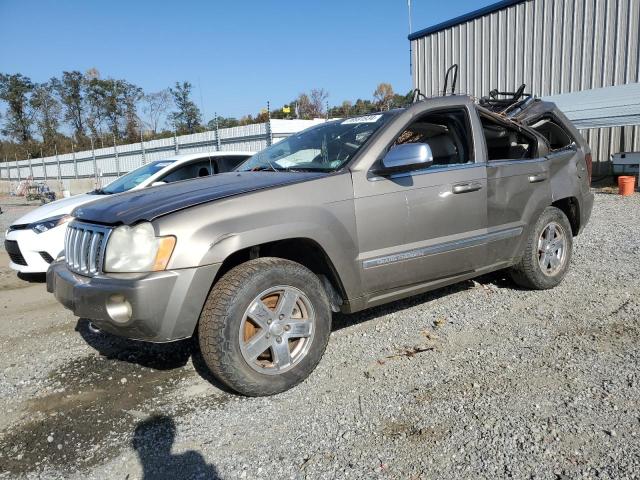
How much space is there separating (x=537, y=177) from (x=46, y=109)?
57.4 metres

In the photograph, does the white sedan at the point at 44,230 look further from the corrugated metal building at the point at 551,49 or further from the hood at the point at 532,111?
the corrugated metal building at the point at 551,49

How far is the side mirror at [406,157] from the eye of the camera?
3221 mm

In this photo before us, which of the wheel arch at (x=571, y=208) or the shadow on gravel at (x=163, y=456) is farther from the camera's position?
the wheel arch at (x=571, y=208)

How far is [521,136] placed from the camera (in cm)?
468

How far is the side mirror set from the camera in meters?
3.22

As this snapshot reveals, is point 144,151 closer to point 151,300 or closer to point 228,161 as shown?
point 228,161

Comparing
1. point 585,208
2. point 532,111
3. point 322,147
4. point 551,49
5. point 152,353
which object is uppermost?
point 551,49

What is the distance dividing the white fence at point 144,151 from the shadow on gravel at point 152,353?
10.3 m

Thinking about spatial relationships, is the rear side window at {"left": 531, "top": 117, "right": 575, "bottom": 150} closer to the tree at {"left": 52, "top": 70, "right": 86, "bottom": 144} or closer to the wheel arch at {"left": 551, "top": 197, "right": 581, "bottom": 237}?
the wheel arch at {"left": 551, "top": 197, "right": 581, "bottom": 237}

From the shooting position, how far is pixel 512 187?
413 cm

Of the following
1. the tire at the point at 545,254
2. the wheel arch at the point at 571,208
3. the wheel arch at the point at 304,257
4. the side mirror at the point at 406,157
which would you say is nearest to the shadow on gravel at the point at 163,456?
the wheel arch at the point at 304,257

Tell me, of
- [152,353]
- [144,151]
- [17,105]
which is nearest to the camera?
[152,353]

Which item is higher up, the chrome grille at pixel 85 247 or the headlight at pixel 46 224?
the chrome grille at pixel 85 247

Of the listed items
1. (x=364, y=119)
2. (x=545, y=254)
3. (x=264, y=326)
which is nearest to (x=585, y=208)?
(x=545, y=254)
